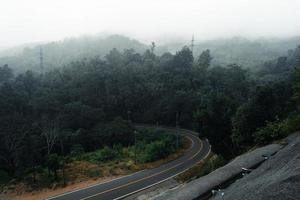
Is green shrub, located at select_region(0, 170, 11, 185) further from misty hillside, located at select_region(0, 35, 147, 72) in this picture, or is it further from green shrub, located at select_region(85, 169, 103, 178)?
misty hillside, located at select_region(0, 35, 147, 72)

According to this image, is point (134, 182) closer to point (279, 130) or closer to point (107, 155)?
point (107, 155)

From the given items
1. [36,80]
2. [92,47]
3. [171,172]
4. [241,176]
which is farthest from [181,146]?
[92,47]

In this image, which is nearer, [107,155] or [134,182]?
[134,182]

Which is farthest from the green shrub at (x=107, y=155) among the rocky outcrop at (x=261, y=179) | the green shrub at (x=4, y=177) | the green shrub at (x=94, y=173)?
the rocky outcrop at (x=261, y=179)

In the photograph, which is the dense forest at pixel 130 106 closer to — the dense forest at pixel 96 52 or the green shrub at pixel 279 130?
the green shrub at pixel 279 130

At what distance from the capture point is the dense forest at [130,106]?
29172 mm

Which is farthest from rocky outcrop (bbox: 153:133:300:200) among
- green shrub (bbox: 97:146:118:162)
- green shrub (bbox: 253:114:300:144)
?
green shrub (bbox: 97:146:118:162)

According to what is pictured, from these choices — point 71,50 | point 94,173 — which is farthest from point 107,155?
point 71,50

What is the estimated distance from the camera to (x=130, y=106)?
67.8m

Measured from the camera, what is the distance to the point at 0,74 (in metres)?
94.8

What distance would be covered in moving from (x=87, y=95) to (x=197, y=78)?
2419 cm

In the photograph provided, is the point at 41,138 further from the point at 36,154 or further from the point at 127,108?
the point at 127,108

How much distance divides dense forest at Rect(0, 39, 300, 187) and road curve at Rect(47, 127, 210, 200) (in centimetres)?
512

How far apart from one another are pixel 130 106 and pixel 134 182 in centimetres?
3649
